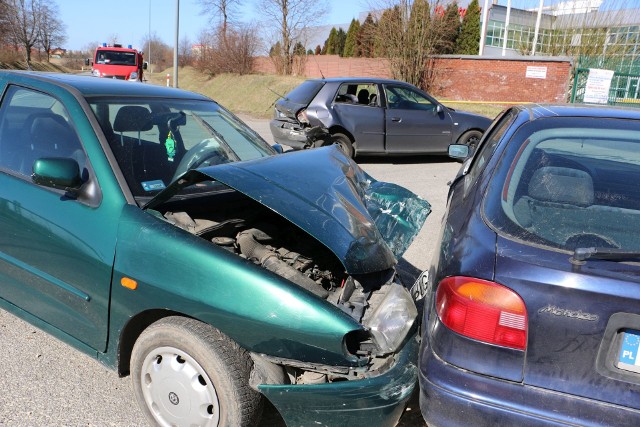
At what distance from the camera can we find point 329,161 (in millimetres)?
3318

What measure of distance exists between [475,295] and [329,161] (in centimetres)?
153

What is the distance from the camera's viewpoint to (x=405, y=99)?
34.3 ft

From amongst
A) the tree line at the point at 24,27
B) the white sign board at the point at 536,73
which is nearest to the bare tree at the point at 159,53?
the tree line at the point at 24,27

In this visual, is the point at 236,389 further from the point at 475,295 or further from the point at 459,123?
the point at 459,123

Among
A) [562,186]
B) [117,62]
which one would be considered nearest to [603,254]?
[562,186]

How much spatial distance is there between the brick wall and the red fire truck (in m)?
11.0

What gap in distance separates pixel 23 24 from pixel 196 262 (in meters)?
47.5

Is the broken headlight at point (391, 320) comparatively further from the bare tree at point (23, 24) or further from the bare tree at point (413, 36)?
the bare tree at point (23, 24)

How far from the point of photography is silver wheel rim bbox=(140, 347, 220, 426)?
7.57 ft

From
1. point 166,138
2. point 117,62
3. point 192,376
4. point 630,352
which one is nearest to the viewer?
point 630,352

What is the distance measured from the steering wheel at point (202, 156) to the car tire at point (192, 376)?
116cm

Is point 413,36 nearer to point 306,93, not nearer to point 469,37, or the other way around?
point 469,37

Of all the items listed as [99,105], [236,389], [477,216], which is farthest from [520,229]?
[99,105]

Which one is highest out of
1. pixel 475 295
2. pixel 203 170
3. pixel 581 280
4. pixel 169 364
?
pixel 203 170
